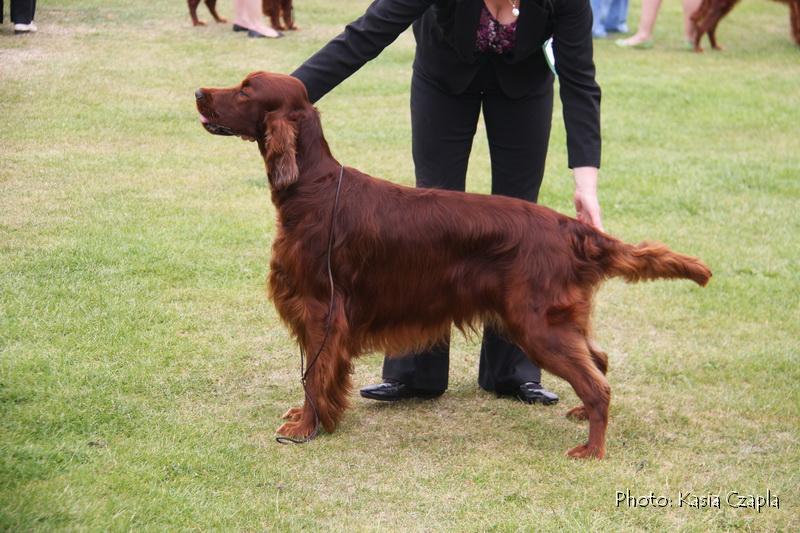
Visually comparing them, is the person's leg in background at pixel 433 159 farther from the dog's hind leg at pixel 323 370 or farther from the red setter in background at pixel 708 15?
the red setter in background at pixel 708 15

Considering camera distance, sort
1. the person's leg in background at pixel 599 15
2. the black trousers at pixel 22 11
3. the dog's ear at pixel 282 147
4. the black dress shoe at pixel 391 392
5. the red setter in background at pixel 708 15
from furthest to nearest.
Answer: the person's leg in background at pixel 599 15
the red setter in background at pixel 708 15
the black trousers at pixel 22 11
the black dress shoe at pixel 391 392
the dog's ear at pixel 282 147

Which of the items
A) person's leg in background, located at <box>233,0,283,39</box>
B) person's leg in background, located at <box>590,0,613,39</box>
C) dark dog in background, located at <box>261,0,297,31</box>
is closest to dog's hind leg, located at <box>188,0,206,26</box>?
person's leg in background, located at <box>233,0,283,39</box>

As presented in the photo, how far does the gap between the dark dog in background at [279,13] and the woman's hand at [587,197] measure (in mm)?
8524

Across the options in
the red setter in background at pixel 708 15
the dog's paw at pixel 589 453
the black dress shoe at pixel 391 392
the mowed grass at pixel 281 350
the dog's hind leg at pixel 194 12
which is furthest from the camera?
the red setter in background at pixel 708 15

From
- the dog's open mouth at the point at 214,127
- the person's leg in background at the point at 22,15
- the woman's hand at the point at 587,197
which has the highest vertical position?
the dog's open mouth at the point at 214,127

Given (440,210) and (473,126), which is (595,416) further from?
(473,126)

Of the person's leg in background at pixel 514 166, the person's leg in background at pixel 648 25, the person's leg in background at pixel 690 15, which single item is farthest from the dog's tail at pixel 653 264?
the person's leg in background at pixel 690 15

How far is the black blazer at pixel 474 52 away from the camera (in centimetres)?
377

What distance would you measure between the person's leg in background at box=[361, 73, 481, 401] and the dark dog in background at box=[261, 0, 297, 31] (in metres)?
8.09

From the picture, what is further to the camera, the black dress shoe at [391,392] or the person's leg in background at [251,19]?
the person's leg in background at [251,19]

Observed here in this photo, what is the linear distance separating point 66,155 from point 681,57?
7850 millimetres

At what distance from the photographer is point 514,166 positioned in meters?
4.17

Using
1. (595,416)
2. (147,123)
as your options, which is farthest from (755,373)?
(147,123)

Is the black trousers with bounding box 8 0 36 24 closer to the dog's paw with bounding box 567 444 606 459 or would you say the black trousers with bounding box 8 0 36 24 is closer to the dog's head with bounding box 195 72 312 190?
the dog's head with bounding box 195 72 312 190
